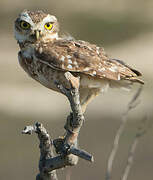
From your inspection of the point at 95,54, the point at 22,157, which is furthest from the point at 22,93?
the point at 95,54

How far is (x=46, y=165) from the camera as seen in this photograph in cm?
532

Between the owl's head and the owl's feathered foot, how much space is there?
863 millimetres

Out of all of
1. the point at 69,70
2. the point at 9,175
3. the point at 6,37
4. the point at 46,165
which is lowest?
the point at 9,175

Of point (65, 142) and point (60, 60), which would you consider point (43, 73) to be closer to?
point (60, 60)

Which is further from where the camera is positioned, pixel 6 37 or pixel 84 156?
pixel 6 37

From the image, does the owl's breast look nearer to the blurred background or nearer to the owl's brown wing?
the owl's brown wing

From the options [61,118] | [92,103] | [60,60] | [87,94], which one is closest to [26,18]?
[60,60]

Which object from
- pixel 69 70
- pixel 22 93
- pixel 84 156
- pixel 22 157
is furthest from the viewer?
pixel 22 93

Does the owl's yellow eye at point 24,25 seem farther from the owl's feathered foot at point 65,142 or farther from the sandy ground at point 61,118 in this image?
the sandy ground at point 61,118

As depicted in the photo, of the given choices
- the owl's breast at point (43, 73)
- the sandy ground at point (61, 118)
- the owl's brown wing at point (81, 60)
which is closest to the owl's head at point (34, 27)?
the owl's brown wing at point (81, 60)

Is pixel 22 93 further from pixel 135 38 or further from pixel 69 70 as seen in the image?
pixel 69 70

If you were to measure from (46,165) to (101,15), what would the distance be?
23.6 meters

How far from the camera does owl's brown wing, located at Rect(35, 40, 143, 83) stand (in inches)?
232

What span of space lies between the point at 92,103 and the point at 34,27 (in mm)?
13729
